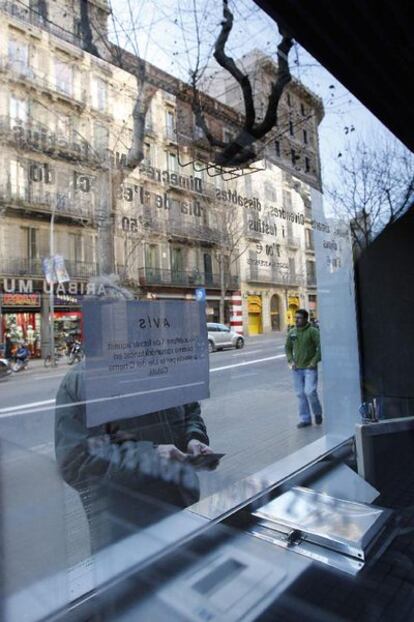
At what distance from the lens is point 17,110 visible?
2.15 m

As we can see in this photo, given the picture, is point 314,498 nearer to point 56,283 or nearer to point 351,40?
point 56,283

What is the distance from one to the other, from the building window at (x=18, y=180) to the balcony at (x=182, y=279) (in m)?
0.81

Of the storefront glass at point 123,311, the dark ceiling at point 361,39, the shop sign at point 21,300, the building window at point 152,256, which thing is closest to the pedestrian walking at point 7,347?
the storefront glass at point 123,311

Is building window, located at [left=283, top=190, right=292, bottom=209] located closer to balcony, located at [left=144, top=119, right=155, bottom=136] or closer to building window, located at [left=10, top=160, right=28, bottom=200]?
balcony, located at [left=144, top=119, right=155, bottom=136]

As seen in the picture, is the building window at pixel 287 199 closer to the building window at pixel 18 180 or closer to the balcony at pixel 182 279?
the balcony at pixel 182 279

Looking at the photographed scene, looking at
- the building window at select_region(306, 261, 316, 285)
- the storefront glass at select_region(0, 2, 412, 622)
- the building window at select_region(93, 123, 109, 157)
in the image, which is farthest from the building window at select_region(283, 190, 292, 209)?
the building window at select_region(93, 123, 109, 157)

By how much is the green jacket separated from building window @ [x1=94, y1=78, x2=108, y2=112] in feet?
10.4

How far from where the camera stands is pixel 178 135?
121 inches

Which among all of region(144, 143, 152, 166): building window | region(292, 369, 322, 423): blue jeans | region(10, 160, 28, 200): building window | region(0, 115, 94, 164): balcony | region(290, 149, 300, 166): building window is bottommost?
region(292, 369, 322, 423): blue jeans

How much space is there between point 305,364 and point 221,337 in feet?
6.75

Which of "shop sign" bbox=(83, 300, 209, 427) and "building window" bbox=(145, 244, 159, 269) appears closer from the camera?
"shop sign" bbox=(83, 300, 209, 427)

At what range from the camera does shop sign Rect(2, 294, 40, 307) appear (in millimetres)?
2031

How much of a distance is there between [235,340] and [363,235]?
265cm

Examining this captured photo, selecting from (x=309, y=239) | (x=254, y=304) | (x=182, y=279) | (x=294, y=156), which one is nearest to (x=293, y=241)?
(x=309, y=239)
